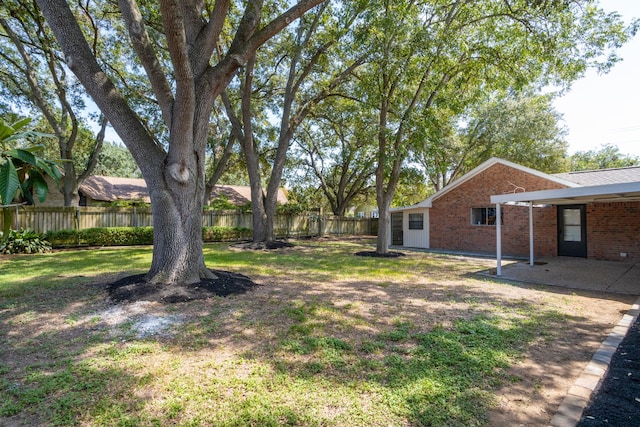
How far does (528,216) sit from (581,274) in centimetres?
452

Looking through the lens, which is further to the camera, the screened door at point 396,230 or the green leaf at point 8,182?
the screened door at point 396,230

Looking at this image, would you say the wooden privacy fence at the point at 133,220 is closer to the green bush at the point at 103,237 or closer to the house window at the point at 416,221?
the green bush at the point at 103,237

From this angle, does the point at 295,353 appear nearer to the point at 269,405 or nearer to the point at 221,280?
the point at 269,405

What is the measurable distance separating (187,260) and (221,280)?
80cm

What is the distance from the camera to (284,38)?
14.3m

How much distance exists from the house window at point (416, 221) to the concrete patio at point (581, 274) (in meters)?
5.92

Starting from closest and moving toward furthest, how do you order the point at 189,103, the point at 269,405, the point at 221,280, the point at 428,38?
1. the point at 269,405
2. the point at 189,103
3. the point at 221,280
4. the point at 428,38

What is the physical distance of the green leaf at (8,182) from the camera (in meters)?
2.58

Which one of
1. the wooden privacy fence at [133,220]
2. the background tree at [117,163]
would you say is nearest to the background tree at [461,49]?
the wooden privacy fence at [133,220]

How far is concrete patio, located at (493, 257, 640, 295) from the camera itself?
7250mm

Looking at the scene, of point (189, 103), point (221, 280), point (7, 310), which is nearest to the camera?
point (7, 310)

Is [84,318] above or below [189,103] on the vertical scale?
below

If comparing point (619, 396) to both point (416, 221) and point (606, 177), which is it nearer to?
point (606, 177)

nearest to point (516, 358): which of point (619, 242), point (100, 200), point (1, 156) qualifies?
point (1, 156)
